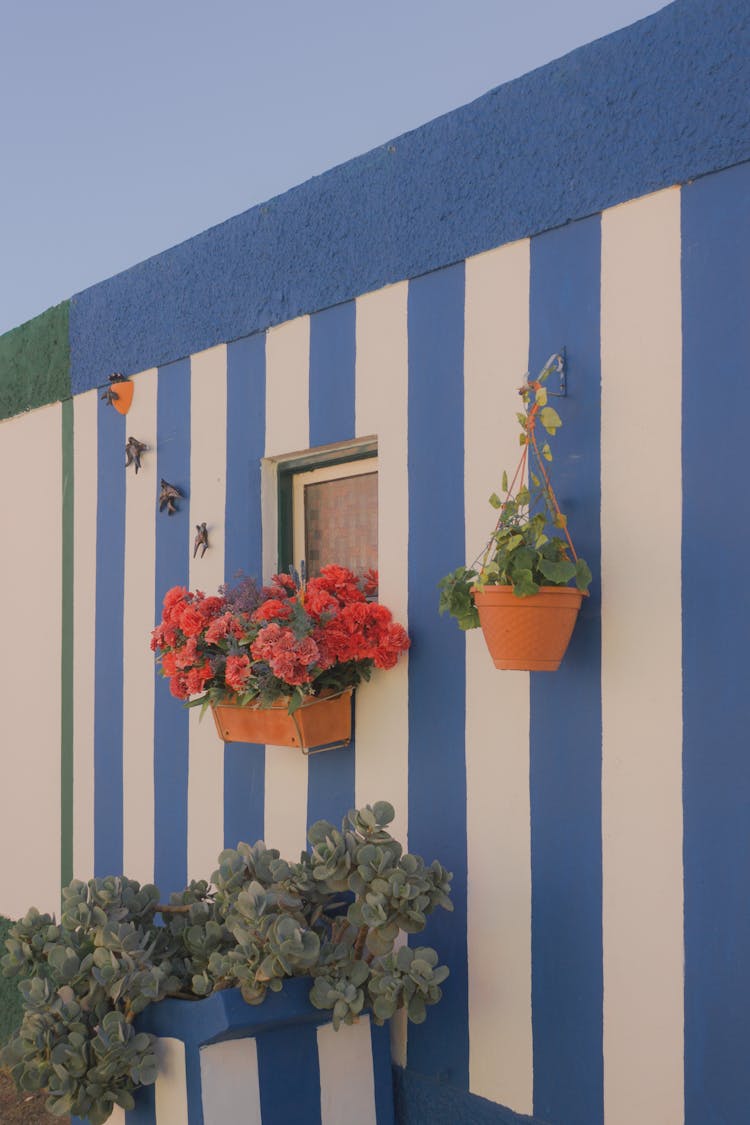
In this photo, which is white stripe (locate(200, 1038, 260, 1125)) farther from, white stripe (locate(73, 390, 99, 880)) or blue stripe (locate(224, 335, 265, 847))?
white stripe (locate(73, 390, 99, 880))

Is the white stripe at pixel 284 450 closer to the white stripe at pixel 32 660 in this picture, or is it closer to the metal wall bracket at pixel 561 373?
the metal wall bracket at pixel 561 373

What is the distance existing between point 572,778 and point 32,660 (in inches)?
115

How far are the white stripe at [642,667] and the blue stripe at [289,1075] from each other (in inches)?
28.7

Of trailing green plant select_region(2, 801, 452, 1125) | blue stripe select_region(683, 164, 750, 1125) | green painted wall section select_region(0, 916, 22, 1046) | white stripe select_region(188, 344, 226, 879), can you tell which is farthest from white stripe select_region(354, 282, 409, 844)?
green painted wall section select_region(0, 916, 22, 1046)

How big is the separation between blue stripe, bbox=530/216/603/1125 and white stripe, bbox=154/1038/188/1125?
2.85 feet

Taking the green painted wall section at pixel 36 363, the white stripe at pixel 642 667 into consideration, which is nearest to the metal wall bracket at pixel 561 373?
the white stripe at pixel 642 667

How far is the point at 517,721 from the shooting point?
297 centimetres

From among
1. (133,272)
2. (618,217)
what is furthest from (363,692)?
(133,272)

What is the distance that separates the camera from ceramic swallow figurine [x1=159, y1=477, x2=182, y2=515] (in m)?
4.13

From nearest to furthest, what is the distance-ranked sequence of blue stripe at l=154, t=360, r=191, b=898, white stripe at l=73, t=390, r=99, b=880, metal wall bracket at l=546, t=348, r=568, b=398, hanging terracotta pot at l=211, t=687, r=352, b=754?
metal wall bracket at l=546, t=348, r=568, b=398 → hanging terracotta pot at l=211, t=687, r=352, b=754 → blue stripe at l=154, t=360, r=191, b=898 → white stripe at l=73, t=390, r=99, b=880

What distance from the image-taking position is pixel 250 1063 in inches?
111

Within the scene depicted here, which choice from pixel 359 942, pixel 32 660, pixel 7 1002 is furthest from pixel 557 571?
pixel 7 1002

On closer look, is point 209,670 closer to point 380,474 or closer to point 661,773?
point 380,474

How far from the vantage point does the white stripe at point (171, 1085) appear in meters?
2.79
